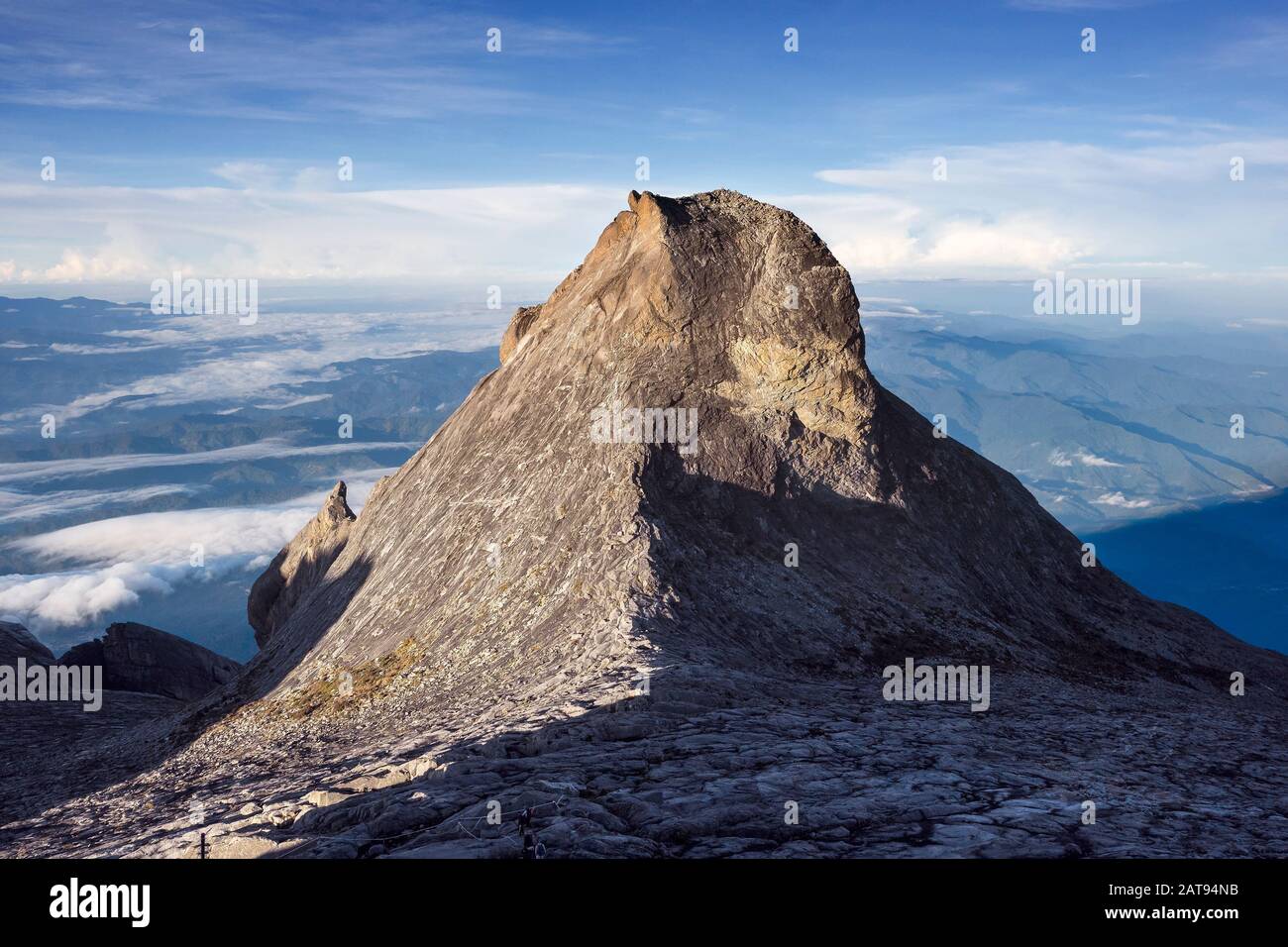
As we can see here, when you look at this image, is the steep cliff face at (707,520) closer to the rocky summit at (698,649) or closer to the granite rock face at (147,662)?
the rocky summit at (698,649)

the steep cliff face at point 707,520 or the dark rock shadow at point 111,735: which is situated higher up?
the steep cliff face at point 707,520

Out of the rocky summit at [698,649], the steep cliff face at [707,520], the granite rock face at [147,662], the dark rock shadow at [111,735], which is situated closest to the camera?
the rocky summit at [698,649]

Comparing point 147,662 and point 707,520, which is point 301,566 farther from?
point 707,520

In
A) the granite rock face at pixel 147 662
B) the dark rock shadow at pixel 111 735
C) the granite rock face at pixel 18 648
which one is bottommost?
the granite rock face at pixel 147 662

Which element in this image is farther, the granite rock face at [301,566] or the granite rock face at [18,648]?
the granite rock face at [18,648]

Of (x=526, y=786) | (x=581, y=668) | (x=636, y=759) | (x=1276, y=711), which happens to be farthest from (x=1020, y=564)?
(x=526, y=786)

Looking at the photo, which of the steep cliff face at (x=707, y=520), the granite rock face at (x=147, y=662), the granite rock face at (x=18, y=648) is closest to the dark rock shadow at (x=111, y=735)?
the steep cliff face at (x=707, y=520)

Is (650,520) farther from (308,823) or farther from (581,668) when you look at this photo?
(308,823)

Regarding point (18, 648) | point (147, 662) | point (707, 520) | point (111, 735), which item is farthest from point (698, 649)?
point (18, 648)
